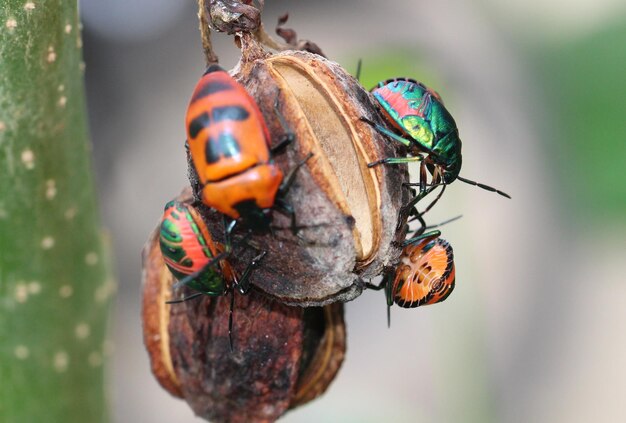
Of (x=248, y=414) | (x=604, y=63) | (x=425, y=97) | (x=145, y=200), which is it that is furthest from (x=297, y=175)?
(x=145, y=200)

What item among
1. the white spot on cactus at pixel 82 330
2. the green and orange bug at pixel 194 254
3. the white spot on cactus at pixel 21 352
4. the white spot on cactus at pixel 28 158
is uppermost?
the white spot on cactus at pixel 28 158

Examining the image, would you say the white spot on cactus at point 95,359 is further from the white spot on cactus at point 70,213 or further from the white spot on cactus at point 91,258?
the white spot on cactus at point 70,213

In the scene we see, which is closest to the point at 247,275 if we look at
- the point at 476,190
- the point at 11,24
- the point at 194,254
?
the point at 194,254

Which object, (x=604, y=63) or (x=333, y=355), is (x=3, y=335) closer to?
(x=333, y=355)

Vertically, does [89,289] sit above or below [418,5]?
below

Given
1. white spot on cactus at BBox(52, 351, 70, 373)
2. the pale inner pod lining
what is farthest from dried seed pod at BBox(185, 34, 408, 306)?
white spot on cactus at BBox(52, 351, 70, 373)

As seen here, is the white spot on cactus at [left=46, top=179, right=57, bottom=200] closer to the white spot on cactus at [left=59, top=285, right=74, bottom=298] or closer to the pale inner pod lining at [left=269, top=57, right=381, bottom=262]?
the white spot on cactus at [left=59, top=285, right=74, bottom=298]

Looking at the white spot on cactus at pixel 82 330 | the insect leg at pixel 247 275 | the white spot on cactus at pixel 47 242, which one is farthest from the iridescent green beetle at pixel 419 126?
the white spot on cactus at pixel 82 330

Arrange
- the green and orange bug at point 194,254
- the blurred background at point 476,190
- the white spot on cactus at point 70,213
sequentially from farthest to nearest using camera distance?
the blurred background at point 476,190 < the white spot on cactus at point 70,213 < the green and orange bug at point 194,254
